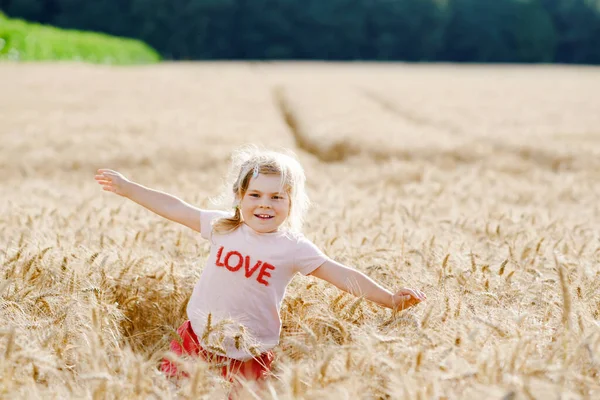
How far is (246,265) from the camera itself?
9.08 feet

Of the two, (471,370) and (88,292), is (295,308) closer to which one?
(88,292)

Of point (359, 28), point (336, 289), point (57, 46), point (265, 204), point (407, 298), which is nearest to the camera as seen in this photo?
point (407, 298)

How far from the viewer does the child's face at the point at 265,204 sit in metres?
2.73

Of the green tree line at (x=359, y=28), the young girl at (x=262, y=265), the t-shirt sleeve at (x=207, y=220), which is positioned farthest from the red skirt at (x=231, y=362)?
the green tree line at (x=359, y=28)

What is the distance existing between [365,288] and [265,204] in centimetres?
49

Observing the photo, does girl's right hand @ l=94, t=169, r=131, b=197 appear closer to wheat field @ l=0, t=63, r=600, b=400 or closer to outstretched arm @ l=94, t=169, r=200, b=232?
outstretched arm @ l=94, t=169, r=200, b=232

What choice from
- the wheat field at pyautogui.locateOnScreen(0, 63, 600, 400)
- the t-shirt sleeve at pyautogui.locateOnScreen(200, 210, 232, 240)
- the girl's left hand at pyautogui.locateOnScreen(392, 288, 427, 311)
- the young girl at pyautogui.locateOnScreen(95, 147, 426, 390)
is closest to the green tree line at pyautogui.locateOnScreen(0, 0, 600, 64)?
the wheat field at pyautogui.locateOnScreen(0, 63, 600, 400)

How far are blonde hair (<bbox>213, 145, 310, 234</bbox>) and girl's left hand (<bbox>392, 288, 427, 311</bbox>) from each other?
0.50m

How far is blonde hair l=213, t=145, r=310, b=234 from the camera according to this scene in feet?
9.00

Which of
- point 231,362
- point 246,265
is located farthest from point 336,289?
point 231,362

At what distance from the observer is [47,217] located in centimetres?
386

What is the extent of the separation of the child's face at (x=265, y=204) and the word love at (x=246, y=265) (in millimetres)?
127

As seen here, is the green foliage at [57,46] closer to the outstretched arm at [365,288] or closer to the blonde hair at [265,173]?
the blonde hair at [265,173]

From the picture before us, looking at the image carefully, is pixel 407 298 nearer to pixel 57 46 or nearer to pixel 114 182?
pixel 114 182
